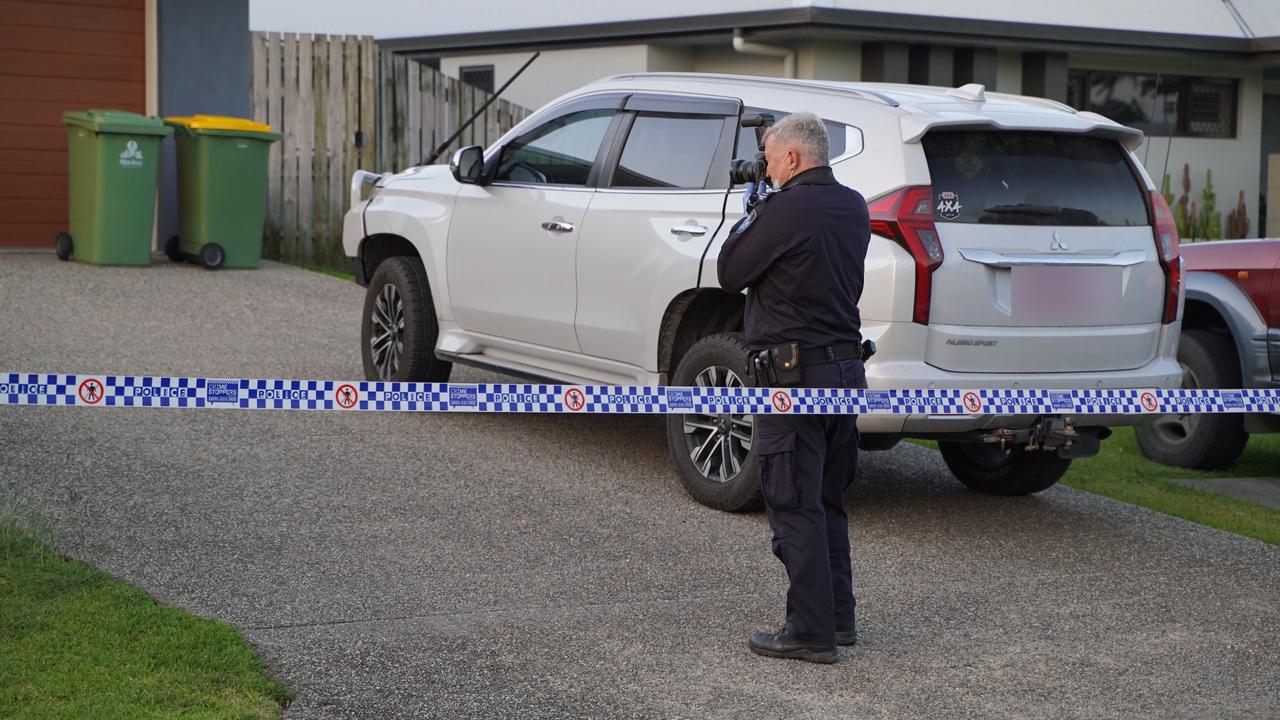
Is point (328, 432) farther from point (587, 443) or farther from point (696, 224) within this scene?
point (696, 224)

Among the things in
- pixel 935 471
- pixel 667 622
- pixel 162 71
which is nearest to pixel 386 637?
pixel 667 622

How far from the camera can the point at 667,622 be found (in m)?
5.70

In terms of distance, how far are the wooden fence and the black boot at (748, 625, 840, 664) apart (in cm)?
1175

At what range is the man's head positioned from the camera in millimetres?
5391

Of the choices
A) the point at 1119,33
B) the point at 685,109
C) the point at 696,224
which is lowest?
the point at 696,224

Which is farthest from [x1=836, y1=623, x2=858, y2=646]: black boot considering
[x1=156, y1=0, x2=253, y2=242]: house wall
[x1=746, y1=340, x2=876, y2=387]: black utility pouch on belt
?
[x1=156, y1=0, x2=253, y2=242]: house wall

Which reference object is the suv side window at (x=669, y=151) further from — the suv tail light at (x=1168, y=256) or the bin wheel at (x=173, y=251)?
the bin wheel at (x=173, y=251)

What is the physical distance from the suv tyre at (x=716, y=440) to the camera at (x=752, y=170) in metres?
0.98

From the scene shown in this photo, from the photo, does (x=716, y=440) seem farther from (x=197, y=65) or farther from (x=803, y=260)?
(x=197, y=65)

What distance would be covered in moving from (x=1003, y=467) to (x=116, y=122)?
874 centimetres

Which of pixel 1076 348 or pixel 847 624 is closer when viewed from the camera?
pixel 847 624

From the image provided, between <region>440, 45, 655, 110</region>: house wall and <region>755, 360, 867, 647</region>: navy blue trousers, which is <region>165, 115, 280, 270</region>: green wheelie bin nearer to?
<region>440, 45, 655, 110</region>: house wall

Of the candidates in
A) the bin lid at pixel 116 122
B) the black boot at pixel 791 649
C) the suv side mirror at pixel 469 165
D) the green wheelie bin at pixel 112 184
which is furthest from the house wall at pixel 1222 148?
the black boot at pixel 791 649

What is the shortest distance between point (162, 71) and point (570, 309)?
8.42 metres
